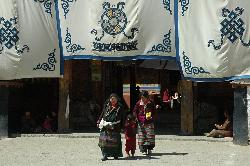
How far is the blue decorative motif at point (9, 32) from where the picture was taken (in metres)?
14.3

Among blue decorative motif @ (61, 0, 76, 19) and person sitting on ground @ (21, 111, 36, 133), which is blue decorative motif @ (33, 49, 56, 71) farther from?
person sitting on ground @ (21, 111, 36, 133)

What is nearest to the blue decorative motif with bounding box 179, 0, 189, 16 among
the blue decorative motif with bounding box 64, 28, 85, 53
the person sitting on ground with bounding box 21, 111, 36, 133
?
the blue decorative motif with bounding box 64, 28, 85, 53

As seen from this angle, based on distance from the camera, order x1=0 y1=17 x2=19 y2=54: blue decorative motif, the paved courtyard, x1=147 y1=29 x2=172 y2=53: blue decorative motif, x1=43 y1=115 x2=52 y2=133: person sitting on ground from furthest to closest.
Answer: x1=43 y1=115 x2=52 y2=133: person sitting on ground → x1=0 y1=17 x2=19 y2=54: blue decorative motif → x1=147 y1=29 x2=172 y2=53: blue decorative motif → the paved courtyard

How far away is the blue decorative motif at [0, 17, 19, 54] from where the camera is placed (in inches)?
561

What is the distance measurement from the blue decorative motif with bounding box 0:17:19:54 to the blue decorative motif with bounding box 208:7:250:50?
5.78 meters

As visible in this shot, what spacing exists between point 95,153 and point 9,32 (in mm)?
4663

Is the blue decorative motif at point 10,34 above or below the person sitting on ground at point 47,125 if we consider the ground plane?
above

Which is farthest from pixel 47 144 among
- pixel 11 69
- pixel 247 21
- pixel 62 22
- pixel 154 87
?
pixel 154 87

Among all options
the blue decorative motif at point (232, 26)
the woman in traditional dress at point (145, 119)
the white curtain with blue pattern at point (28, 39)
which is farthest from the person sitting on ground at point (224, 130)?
the white curtain with blue pattern at point (28, 39)

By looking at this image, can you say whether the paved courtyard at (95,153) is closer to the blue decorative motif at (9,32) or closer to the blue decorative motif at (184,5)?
the blue decorative motif at (9,32)

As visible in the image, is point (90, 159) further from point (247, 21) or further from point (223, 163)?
point (247, 21)

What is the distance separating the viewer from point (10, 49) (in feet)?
47.0

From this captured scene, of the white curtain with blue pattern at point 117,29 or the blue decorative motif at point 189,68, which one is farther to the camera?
the white curtain with blue pattern at point 117,29

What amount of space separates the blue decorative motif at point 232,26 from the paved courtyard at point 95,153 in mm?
2762
